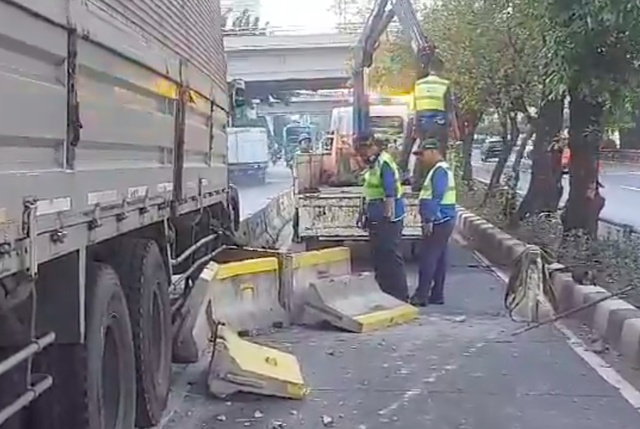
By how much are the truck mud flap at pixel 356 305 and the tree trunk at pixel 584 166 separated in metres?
4.19

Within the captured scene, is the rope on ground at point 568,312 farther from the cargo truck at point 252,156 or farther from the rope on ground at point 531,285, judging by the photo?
the cargo truck at point 252,156

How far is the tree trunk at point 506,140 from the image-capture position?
2484 centimetres

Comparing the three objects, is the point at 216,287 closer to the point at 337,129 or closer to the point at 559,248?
the point at 559,248

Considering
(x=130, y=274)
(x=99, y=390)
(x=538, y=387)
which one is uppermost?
(x=130, y=274)

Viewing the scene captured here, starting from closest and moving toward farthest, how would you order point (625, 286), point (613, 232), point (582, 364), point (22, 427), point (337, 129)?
point (22, 427) → point (582, 364) → point (625, 286) → point (613, 232) → point (337, 129)

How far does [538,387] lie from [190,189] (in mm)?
3005

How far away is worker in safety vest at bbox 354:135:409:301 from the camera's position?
13.0 m

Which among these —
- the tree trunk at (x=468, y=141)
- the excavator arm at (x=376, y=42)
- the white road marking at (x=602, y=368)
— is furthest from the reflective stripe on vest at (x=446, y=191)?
the tree trunk at (x=468, y=141)

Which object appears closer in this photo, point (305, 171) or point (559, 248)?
point (559, 248)

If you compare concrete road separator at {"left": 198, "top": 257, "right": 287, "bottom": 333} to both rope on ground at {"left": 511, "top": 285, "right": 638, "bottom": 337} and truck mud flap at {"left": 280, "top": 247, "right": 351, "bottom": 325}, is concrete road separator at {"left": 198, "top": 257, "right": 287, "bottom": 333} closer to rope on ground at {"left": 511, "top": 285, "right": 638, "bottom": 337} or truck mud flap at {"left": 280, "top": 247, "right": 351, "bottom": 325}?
truck mud flap at {"left": 280, "top": 247, "right": 351, "bottom": 325}

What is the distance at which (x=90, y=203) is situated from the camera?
17.1 ft

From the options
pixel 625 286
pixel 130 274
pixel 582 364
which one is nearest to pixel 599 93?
pixel 625 286

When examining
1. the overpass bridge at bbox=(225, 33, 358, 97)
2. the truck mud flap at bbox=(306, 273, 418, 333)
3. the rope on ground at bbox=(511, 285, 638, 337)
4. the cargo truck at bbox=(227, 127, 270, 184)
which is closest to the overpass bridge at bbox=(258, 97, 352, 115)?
the cargo truck at bbox=(227, 127, 270, 184)

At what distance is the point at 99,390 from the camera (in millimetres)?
5562
